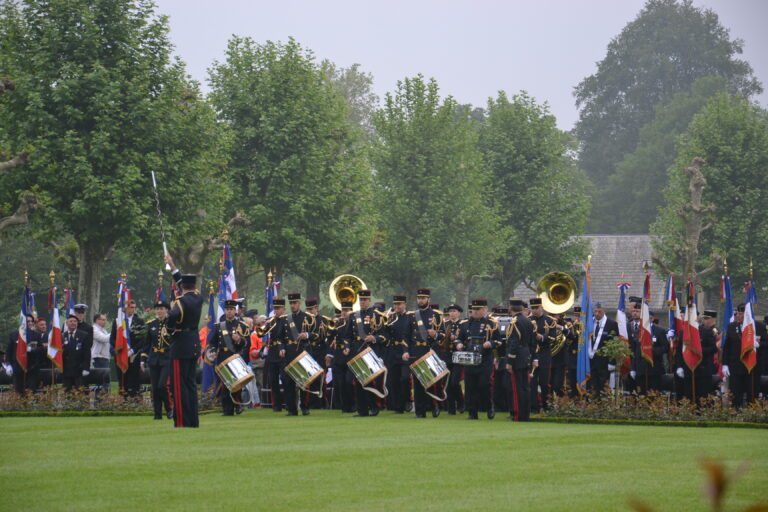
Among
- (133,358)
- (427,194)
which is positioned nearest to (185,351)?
(133,358)

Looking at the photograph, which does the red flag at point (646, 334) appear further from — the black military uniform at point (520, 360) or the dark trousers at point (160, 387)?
the dark trousers at point (160, 387)

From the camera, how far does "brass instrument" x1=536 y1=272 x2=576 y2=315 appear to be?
23.3 metres

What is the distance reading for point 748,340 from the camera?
21.6m

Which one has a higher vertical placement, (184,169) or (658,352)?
(184,169)

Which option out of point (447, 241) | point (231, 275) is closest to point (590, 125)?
point (447, 241)

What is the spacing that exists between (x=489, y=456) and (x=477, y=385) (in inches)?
315

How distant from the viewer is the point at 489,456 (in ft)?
42.2

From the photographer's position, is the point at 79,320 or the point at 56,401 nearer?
the point at 56,401

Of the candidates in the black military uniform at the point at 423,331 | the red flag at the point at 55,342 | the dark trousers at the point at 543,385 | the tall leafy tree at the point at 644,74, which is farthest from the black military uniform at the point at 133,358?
the tall leafy tree at the point at 644,74

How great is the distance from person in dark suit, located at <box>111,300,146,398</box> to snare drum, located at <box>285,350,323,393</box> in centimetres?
379

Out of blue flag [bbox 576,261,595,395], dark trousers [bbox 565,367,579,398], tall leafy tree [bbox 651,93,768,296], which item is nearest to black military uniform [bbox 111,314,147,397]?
blue flag [bbox 576,261,595,395]

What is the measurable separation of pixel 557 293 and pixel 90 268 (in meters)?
17.3

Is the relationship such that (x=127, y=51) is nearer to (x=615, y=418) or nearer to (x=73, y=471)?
(x=615, y=418)

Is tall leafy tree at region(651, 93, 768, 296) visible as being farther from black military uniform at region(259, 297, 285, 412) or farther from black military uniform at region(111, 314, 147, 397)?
black military uniform at region(111, 314, 147, 397)
